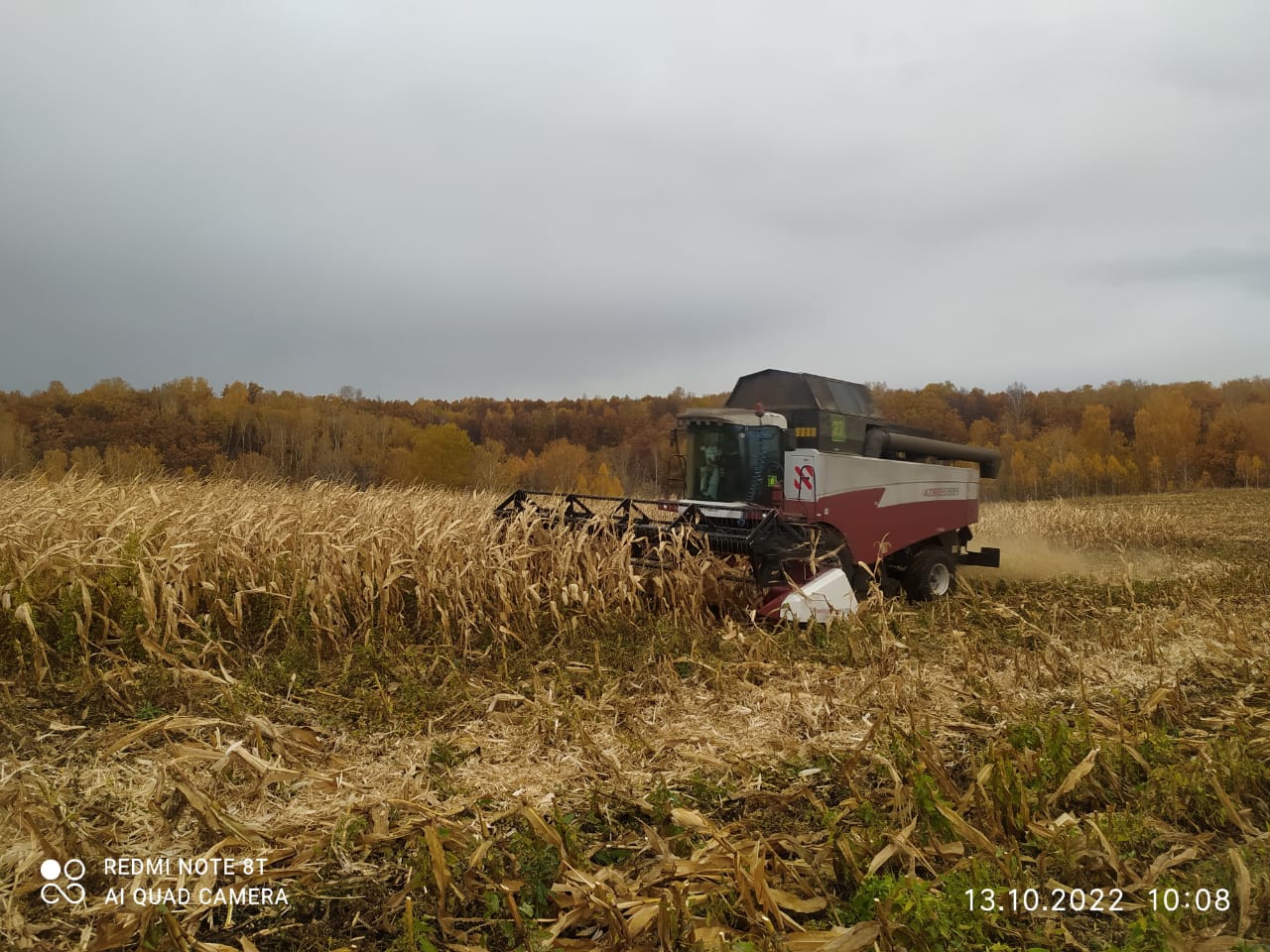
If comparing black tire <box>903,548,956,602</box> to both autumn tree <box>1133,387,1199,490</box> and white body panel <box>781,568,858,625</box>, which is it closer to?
white body panel <box>781,568,858,625</box>

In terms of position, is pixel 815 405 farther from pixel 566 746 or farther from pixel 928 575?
pixel 566 746

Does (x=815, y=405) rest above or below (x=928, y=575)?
above

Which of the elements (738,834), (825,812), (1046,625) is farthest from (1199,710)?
(738,834)

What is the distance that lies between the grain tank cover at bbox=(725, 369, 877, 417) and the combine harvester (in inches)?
0.6

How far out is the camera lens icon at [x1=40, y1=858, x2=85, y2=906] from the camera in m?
2.49

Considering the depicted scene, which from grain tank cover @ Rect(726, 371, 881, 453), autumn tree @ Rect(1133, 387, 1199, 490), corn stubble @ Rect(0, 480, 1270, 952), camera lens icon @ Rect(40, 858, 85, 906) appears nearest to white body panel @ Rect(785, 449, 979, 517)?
grain tank cover @ Rect(726, 371, 881, 453)

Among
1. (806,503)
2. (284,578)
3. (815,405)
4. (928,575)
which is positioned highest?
(815,405)

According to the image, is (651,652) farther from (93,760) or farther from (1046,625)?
(1046,625)

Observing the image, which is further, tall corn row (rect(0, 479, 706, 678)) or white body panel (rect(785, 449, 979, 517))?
white body panel (rect(785, 449, 979, 517))

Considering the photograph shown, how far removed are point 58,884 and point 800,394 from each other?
283 inches

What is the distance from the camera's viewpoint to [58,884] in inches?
100

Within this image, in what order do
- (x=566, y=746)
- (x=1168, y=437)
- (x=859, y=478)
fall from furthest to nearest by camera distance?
(x=1168, y=437)
(x=859, y=478)
(x=566, y=746)

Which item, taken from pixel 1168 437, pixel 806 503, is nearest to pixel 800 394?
pixel 806 503

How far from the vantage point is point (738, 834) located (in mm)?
2896
